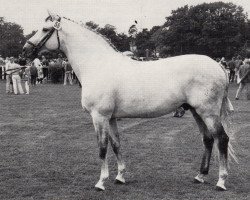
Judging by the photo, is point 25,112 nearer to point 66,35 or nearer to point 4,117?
point 4,117

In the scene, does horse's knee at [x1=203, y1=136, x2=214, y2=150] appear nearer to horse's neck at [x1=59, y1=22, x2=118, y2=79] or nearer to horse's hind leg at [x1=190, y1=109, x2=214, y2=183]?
horse's hind leg at [x1=190, y1=109, x2=214, y2=183]

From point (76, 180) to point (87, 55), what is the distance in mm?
2205

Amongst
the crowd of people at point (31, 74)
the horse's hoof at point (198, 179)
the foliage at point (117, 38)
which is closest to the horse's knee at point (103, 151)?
the horse's hoof at point (198, 179)

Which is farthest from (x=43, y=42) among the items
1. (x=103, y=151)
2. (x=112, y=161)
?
(x=112, y=161)

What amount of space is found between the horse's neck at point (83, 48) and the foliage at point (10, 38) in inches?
3991

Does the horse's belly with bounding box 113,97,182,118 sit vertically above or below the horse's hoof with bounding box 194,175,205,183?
above

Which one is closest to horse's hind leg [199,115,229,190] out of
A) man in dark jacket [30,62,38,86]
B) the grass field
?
the grass field

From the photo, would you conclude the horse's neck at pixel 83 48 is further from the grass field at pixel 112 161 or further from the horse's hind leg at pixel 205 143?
the grass field at pixel 112 161

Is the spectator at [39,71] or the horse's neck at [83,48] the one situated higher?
the horse's neck at [83,48]

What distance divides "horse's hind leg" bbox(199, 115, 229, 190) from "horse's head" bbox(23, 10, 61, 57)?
2.90 m

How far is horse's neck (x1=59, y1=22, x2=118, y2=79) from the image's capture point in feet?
24.7

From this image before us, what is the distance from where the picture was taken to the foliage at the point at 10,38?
108 metres

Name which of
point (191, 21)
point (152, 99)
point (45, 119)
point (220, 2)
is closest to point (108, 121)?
point (152, 99)

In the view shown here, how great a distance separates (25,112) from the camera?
18.3 metres
